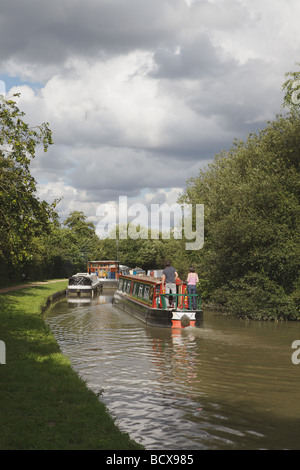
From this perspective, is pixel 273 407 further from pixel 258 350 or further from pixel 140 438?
pixel 258 350

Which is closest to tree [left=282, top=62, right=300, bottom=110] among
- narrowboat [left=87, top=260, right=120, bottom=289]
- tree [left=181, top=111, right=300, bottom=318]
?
tree [left=181, top=111, right=300, bottom=318]

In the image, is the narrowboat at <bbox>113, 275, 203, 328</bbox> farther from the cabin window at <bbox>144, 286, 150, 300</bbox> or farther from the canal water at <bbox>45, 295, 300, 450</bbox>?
the canal water at <bbox>45, 295, 300, 450</bbox>

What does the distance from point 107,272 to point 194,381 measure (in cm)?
3657

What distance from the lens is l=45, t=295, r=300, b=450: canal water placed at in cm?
648

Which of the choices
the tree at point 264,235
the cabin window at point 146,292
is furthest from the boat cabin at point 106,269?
the cabin window at point 146,292

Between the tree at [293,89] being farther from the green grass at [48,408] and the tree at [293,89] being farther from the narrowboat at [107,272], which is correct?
the narrowboat at [107,272]

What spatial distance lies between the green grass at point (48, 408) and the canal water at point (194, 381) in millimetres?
506

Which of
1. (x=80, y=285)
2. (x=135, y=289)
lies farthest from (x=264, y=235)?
(x=80, y=285)

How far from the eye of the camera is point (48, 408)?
655 cm

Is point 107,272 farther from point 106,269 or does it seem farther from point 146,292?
point 146,292

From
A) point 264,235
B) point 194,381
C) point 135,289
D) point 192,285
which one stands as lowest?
point 194,381

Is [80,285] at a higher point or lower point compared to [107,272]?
lower

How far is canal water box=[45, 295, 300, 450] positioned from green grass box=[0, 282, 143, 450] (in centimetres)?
51
